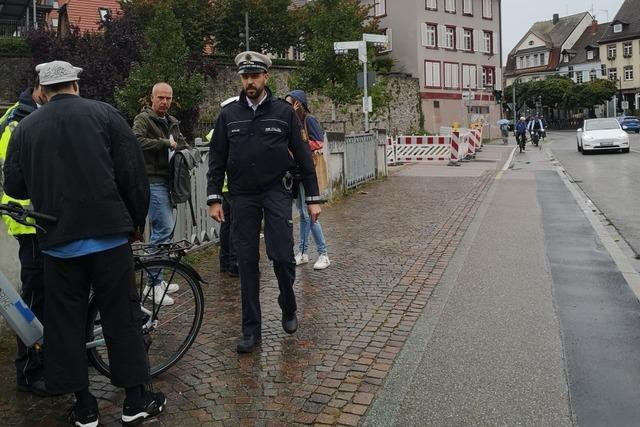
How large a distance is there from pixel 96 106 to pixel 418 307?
349 cm

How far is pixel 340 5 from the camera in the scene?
127 feet

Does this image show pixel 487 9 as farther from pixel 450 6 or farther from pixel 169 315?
pixel 169 315

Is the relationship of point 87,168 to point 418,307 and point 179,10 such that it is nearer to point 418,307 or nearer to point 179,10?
point 418,307

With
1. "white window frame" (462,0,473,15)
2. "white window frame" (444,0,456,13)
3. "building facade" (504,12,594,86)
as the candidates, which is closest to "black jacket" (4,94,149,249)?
"white window frame" (444,0,456,13)

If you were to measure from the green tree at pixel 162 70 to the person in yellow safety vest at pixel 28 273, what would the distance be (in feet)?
85.0

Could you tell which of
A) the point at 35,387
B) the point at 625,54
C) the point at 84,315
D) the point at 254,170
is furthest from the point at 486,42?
the point at 84,315

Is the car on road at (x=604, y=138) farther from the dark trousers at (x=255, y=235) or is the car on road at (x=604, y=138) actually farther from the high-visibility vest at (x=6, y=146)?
the high-visibility vest at (x=6, y=146)

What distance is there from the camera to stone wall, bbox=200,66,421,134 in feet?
128

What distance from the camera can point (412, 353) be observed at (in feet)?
15.8

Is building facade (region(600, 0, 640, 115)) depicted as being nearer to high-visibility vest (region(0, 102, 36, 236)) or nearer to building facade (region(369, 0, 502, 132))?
building facade (region(369, 0, 502, 132))

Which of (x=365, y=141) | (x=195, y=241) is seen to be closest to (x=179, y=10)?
(x=365, y=141)

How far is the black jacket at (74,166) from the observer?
343 centimetres

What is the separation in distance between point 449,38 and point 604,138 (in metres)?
31.4

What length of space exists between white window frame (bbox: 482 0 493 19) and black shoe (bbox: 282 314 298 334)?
5938 cm
